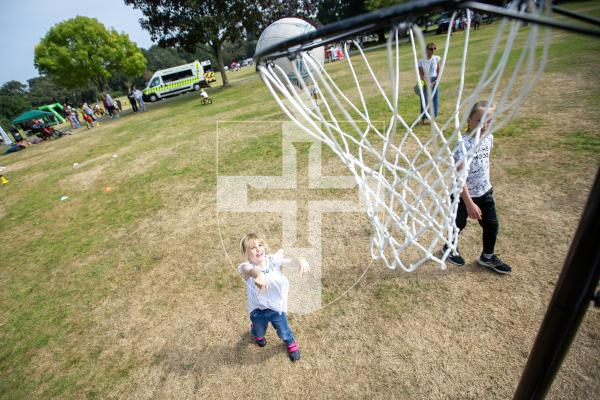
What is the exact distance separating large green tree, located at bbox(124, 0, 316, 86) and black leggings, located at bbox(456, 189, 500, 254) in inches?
865

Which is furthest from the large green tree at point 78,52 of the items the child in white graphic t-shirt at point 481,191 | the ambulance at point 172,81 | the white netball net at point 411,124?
the child in white graphic t-shirt at point 481,191

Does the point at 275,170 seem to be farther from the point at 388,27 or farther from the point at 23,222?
the point at 23,222

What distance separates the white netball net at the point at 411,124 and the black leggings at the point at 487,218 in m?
0.22

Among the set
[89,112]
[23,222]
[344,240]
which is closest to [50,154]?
[89,112]

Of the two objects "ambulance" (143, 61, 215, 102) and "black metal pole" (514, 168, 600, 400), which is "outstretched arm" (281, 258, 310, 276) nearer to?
"black metal pole" (514, 168, 600, 400)

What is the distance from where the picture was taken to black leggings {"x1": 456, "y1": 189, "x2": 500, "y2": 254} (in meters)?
3.01

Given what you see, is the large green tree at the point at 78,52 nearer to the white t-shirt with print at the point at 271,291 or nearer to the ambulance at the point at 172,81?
the ambulance at the point at 172,81

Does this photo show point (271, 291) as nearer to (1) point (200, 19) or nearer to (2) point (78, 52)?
(1) point (200, 19)

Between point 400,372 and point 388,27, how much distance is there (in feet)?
8.93

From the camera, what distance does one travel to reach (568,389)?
2.30 metres

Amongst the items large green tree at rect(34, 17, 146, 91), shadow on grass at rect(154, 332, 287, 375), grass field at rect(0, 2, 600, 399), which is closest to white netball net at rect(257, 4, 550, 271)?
grass field at rect(0, 2, 600, 399)

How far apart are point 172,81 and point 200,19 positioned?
337 inches

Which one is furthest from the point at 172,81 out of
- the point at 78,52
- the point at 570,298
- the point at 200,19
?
the point at 570,298

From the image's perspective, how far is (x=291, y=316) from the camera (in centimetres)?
339
